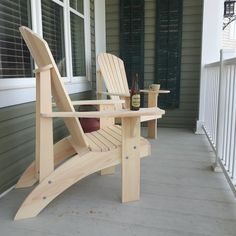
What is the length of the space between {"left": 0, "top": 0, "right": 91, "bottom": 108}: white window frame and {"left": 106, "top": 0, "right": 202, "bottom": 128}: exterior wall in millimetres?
660

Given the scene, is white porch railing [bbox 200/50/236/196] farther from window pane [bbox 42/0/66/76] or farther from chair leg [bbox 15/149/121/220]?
window pane [bbox 42/0/66/76]

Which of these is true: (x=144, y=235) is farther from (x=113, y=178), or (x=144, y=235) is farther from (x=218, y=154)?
(x=218, y=154)

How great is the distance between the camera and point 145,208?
72.6 inches

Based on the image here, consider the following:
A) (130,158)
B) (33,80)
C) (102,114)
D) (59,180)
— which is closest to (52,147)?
(59,180)

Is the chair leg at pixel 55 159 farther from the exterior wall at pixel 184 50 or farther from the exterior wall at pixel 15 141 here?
the exterior wall at pixel 184 50

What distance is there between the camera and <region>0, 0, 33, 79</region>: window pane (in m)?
2.11

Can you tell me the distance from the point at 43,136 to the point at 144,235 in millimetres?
889

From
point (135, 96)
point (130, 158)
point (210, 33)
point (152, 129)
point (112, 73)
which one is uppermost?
point (210, 33)

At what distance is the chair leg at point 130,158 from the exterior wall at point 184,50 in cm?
271

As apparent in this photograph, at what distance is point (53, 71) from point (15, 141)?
2.79ft

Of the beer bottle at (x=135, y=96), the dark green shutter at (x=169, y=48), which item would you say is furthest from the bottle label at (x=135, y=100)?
the dark green shutter at (x=169, y=48)

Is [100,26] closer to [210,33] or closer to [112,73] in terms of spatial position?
[112,73]

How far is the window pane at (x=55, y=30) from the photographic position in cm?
275

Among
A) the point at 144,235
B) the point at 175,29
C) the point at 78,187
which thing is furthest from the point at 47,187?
the point at 175,29
